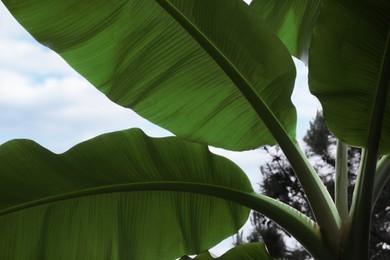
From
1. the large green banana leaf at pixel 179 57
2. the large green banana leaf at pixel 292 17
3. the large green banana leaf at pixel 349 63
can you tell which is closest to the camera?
the large green banana leaf at pixel 349 63

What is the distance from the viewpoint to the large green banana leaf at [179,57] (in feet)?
2.29

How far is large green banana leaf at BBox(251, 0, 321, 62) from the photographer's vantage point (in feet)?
2.89

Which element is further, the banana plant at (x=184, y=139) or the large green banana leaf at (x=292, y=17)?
the large green banana leaf at (x=292, y=17)

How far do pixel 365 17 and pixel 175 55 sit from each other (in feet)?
0.82

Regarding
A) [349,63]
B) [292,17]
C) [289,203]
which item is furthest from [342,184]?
[289,203]

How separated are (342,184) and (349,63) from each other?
0.19m

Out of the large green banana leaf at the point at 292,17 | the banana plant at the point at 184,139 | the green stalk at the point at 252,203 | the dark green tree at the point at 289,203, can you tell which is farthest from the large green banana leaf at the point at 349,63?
the dark green tree at the point at 289,203

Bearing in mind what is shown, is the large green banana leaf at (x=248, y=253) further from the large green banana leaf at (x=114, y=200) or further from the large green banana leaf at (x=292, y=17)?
the large green banana leaf at (x=292, y=17)

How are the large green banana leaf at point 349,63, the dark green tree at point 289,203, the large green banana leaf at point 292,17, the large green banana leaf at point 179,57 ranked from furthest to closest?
1. the dark green tree at point 289,203
2. the large green banana leaf at point 292,17
3. the large green banana leaf at point 179,57
4. the large green banana leaf at point 349,63

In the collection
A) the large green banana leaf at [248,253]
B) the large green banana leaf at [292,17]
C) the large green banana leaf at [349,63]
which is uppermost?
the large green banana leaf at [292,17]

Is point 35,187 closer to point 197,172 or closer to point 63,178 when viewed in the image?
point 63,178

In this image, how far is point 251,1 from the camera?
89 cm

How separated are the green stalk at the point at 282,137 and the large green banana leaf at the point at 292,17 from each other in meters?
0.21

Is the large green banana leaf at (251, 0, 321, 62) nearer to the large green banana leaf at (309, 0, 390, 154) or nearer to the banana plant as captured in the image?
the banana plant
